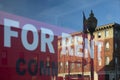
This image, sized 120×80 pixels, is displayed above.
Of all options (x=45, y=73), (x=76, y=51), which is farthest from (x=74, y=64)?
(x=45, y=73)

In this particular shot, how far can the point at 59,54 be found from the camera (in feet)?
10.7

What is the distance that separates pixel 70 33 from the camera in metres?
3.33

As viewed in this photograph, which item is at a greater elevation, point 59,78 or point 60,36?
point 60,36

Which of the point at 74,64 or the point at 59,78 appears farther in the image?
the point at 74,64

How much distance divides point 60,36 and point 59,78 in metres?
0.45

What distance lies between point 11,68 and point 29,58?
0.86 feet

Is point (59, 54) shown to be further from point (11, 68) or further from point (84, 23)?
point (11, 68)

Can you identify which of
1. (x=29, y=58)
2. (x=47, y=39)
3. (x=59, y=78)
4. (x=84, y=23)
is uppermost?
(x=84, y=23)

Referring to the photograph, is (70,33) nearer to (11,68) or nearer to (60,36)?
(60,36)

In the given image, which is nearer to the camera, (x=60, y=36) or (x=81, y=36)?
(x=60, y=36)

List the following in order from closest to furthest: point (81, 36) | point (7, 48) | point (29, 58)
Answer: point (7, 48) < point (29, 58) < point (81, 36)

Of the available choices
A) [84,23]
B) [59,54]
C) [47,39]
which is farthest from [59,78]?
[84,23]

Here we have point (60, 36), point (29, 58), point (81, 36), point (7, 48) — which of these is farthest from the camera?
point (81, 36)

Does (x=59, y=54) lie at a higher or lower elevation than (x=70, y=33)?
lower
